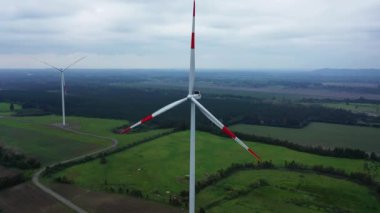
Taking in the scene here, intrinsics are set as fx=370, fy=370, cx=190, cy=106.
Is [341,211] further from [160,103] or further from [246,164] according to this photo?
[160,103]

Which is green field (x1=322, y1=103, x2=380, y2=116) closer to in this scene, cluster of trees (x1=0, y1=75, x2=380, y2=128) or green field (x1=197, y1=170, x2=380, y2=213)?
cluster of trees (x1=0, y1=75, x2=380, y2=128)

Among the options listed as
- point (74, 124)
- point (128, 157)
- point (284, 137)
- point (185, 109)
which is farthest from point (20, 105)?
point (284, 137)

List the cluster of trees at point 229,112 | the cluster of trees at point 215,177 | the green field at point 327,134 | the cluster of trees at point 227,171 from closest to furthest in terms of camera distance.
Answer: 1. the cluster of trees at point 215,177
2. the cluster of trees at point 227,171
3. the green field at point 327,134
4. the cluster of trees at point 229,112

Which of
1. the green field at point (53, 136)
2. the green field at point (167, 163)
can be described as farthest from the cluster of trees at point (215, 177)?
the green field at point (53, 136)

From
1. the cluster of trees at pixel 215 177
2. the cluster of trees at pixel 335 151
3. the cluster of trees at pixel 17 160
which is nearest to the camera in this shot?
the cluster of trees at pixel 215 177

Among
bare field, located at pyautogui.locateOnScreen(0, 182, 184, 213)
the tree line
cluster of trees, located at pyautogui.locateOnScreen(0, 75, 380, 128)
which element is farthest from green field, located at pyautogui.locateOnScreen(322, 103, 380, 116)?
bare field, located at pyautogui.locateOnScreen(0, 182, 184, 213)

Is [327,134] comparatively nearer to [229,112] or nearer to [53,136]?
[229,112]

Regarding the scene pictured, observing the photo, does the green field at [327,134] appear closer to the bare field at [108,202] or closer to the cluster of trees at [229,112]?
the cluster of trees at [229,112]
